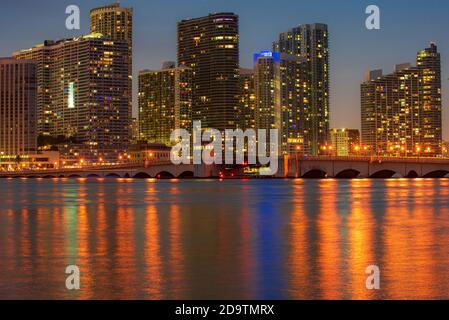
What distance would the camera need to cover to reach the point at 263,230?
135 feet

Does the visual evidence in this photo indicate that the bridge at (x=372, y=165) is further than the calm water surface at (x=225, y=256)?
Yes

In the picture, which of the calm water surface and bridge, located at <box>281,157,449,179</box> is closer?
the calm water surface

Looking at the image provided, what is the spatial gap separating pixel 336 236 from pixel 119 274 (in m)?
15.7

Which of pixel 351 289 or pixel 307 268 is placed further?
pixel 307 268

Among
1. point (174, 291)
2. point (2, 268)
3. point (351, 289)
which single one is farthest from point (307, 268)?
point (2, 268)

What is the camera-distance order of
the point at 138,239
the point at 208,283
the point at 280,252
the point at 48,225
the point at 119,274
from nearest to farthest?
the point at 208,283, the point at 119,274, the point at 280,252, the point at 138,239, the point at 48,225

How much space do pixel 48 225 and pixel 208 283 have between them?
81.6 ft

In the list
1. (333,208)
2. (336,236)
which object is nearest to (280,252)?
(336,236)

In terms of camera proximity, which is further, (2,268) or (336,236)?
(336,236)

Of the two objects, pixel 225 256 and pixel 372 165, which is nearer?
pixel 225 256

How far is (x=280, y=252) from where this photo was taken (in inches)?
1193
